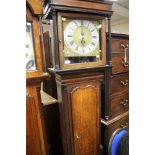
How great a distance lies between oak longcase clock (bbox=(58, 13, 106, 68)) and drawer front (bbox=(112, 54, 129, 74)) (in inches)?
6.3

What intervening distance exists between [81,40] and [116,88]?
61cm

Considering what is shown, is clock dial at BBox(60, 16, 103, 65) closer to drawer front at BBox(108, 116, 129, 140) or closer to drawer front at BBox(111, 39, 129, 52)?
drawer front at BBox(111, 39, 129, 52)

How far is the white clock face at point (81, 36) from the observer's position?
1.12 meters

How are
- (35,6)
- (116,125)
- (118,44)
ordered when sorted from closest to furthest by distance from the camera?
(35,6) < (118,44) < (116,125)

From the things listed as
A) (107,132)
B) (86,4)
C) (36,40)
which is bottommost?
(107,132)

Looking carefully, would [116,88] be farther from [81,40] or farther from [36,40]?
[36,40]

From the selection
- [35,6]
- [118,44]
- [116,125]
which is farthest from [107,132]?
[35,6]

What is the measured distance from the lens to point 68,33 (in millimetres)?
1114

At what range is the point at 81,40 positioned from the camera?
3.86 feet

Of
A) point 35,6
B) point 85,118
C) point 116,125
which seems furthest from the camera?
point 116,125

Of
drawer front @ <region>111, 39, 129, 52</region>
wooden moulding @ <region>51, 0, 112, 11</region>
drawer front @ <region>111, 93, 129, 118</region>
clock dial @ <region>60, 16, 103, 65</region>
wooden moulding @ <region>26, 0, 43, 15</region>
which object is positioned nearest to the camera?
wooden moulding @ <region>26, 0, 43, 15</region>

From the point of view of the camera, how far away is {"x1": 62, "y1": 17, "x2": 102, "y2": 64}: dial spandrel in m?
1.12

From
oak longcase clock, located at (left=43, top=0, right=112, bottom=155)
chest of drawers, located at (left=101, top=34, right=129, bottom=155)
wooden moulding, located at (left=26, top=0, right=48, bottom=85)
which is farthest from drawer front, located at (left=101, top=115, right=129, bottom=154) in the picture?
wooden moulding, located at (left=26, top=0, right=48, bottom=85)
